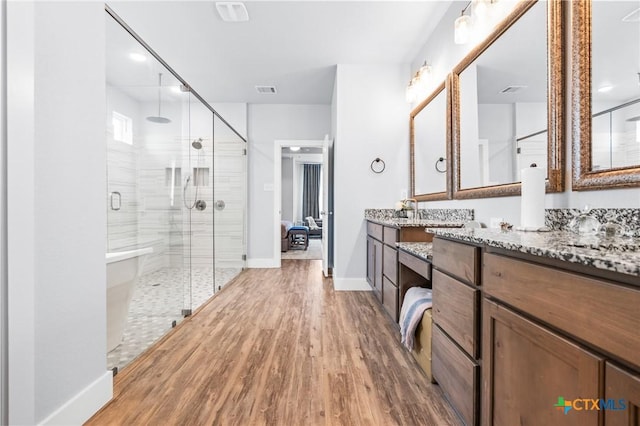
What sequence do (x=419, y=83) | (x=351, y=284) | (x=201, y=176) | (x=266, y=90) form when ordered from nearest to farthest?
1. (x=419, y=83)
2. (x=201, y=176)
3. (x=351, y=284)
4. (x=266, y=90)

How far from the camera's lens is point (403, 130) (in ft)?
11.6

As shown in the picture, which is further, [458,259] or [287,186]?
[287,186]

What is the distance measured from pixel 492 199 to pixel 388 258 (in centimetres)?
90

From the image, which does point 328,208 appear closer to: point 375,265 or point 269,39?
point 375,265

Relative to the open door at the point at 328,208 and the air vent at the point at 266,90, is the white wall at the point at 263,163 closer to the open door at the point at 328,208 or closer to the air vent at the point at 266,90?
the air vent at the point at 266,90

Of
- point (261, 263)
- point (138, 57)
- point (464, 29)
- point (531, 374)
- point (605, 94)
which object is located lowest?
point (261, 263)

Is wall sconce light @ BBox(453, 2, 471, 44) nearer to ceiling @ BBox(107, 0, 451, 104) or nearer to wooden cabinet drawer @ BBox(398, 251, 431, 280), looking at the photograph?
ceiling @ BBox(107, 0, 451, 104)

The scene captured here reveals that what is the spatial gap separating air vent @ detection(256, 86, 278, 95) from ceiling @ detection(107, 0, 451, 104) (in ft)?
0.56

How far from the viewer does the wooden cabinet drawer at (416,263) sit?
5.43 feet

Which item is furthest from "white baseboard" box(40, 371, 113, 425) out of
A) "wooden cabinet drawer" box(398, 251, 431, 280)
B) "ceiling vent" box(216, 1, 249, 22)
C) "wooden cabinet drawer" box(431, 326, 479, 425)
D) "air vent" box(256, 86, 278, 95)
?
"air vent" box(256, 86, 278, 95)

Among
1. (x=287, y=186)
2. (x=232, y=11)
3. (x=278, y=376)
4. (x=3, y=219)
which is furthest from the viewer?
(x=287, y=186)

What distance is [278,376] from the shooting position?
5.52ft

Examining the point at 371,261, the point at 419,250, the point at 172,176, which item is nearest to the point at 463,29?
the point at 419,250

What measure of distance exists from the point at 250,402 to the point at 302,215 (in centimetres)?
805
